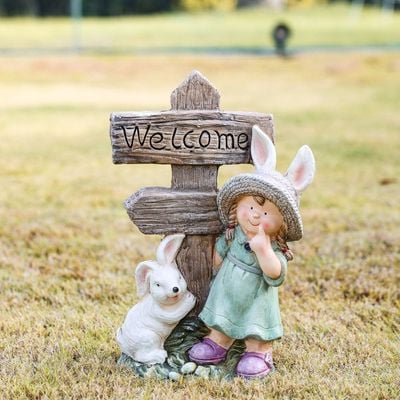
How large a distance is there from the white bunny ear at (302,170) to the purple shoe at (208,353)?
732 millimetres

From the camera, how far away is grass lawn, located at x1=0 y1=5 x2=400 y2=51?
22.5 meters

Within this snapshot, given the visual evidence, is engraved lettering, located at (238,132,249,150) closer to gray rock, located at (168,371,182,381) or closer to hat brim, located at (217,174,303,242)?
hat brim, located at (217,174,303,242)

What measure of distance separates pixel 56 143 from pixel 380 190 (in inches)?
159

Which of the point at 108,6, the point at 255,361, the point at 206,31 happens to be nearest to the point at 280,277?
the point at 255,361

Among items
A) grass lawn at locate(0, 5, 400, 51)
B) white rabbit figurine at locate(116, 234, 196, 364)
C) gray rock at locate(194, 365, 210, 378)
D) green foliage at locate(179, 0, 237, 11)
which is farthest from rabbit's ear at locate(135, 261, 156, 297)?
green foliage at locate(179, 0, 237, 11)

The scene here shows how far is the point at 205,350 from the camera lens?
10.9 feet

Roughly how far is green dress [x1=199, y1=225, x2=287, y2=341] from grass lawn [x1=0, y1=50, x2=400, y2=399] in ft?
0.68

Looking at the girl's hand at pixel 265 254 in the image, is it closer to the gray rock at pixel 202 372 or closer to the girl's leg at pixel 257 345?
the girl's leg at pixel 257 345

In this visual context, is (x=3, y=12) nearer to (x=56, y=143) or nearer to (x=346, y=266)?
(x=56, y=143)

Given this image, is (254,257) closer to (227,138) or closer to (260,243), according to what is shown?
(260,243)

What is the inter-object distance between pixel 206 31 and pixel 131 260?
2191cm

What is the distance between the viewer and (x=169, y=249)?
3363 millimetres

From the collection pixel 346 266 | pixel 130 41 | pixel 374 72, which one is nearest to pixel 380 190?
pixel 346 266

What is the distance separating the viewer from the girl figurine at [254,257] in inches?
124
